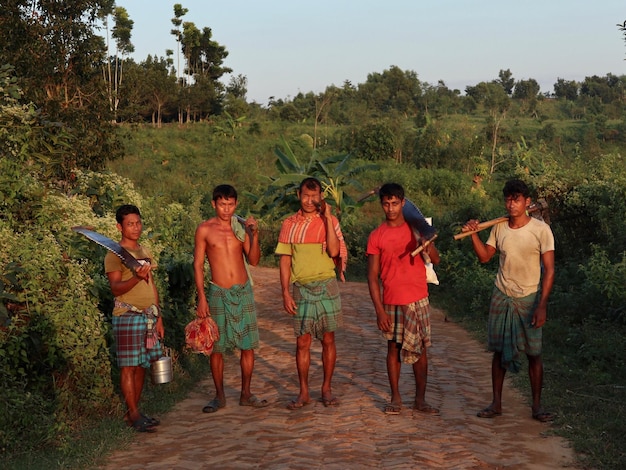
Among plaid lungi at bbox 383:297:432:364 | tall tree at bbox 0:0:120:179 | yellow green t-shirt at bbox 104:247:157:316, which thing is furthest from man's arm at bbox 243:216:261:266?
tall tree at bbox 0:0:120:179

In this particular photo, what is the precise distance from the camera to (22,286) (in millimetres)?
5559

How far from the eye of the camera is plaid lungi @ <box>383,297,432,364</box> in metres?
5.66

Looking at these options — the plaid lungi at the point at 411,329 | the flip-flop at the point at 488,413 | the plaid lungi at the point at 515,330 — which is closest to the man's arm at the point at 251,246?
the plaid lungi at the point at 411,329

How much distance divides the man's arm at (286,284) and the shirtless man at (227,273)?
21cm

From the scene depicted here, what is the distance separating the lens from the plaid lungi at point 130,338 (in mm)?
5477

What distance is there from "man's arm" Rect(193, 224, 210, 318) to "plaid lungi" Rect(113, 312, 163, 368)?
0.54m

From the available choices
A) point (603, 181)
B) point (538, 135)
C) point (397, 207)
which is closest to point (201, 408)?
point (397, 207)

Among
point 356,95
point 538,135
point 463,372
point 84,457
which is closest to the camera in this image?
point 84,457

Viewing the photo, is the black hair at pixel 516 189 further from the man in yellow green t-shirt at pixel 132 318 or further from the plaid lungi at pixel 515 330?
the man in yellow green t-shirt at pixel 132 318

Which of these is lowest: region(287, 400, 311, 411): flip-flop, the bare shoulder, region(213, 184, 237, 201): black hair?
region(287, 400, 311, 411): flip-flop

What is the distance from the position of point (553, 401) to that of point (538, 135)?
33.3m

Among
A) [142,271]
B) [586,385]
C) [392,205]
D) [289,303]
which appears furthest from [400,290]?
[586,385]

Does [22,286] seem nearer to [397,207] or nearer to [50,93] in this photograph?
[397,207]

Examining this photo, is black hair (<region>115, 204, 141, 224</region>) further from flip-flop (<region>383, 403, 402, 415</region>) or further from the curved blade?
flip-flop (<region>383, 403, 402, 415</region>)
